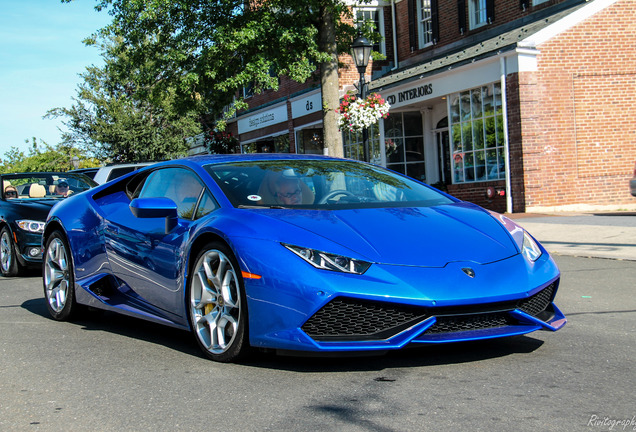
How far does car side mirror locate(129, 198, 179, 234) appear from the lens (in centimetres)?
500

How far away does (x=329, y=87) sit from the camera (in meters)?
19.5

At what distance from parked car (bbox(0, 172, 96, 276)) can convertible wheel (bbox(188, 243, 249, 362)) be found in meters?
6.31

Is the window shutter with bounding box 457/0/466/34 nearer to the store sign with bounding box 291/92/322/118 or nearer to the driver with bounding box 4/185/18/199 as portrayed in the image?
the store sign with bounding box 291/92/322/118

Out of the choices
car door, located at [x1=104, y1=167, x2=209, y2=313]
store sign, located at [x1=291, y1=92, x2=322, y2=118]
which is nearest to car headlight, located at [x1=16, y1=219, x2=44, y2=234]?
car door, located at [x1=104, y1=167, x2=209, y2=313]

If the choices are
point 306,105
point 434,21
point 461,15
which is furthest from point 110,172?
point 306,105

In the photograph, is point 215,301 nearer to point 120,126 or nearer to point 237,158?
point 237,158

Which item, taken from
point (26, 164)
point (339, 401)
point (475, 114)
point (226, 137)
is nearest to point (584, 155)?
point (475, 114)

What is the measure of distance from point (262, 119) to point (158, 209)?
101 feet

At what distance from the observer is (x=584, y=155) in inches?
754

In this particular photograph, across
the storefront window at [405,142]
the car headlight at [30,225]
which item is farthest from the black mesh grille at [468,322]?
the storefront window at [405,142]

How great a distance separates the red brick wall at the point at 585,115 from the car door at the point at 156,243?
14.4 metres

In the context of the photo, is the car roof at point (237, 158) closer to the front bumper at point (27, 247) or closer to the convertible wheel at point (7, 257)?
the front bumper at point (27, 247)

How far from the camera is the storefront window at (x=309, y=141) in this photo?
31375mm

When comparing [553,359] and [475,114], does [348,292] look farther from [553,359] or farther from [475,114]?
[475,114]
